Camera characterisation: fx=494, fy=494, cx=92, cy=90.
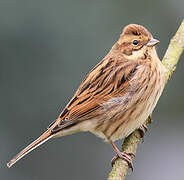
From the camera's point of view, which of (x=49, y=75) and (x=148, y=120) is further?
(x=49, y=75)

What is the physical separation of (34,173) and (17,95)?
127 cm

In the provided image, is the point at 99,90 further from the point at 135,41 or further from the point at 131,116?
the point at 135,41

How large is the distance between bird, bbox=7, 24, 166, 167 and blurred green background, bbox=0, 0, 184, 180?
5.88ft

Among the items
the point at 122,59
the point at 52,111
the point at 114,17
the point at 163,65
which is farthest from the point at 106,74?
the point at 114,17

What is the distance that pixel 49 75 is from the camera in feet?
25.4

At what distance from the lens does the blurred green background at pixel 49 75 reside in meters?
7.62

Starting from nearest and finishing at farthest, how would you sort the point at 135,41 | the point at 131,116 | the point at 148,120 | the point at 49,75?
the point at 131,116
the point at 135,41
the point at 148,120
the point at 49,75

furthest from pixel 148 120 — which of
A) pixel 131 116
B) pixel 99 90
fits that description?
pixel 99 90

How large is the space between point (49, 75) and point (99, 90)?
2.05 metres

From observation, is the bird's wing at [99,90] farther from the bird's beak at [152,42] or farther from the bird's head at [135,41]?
the bird's beak at [152,42]

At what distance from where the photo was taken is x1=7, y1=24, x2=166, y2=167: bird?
582cm

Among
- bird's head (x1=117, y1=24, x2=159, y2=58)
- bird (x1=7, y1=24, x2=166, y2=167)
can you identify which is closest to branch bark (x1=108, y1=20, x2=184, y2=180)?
bird (x1=7, y1=24, x2=166, y2=167)

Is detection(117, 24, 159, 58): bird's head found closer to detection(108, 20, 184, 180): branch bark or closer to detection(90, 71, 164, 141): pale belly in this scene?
detection(108, 20, 184, 180): branch bark

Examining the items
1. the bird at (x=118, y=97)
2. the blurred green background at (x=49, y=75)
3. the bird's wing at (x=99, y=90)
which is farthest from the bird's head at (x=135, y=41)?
the blurred green background at (x=49, y=75)
